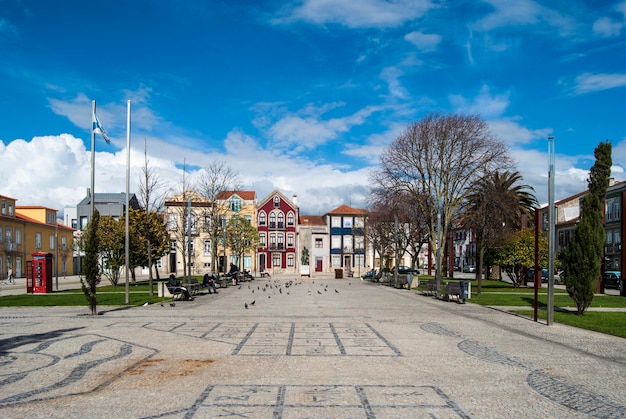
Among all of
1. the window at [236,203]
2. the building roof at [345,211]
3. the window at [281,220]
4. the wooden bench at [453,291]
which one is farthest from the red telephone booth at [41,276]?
the building roof at [345,211]

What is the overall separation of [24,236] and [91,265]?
47.4 meters

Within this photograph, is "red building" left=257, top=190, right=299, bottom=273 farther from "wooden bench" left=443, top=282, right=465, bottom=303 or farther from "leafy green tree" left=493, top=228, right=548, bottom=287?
"wooden bench" left=443, top=282, right=465, bottom=303

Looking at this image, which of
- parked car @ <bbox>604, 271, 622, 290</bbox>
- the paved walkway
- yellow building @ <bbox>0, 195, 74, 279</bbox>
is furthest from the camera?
yellow building @ <bbox>0, 195, 74, 279</bbox>

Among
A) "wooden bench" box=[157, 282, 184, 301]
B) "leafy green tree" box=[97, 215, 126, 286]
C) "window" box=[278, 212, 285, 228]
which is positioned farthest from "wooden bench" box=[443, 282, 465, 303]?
"window" box=[278, 212, 285, 228]

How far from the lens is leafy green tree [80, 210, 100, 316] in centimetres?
1881

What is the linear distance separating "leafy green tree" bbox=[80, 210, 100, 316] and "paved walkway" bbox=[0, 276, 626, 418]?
1.01m

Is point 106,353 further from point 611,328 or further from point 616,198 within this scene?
point 616,198

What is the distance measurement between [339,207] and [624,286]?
5019 cm

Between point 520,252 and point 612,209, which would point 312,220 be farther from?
point 520,252

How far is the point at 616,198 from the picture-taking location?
5391 centimetres

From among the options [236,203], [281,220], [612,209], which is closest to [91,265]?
[236,203]

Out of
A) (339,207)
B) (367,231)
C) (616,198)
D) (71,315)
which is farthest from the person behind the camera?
(339,207)

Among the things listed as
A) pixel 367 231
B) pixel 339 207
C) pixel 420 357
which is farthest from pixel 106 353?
pixel 339 207

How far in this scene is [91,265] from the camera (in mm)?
19062
